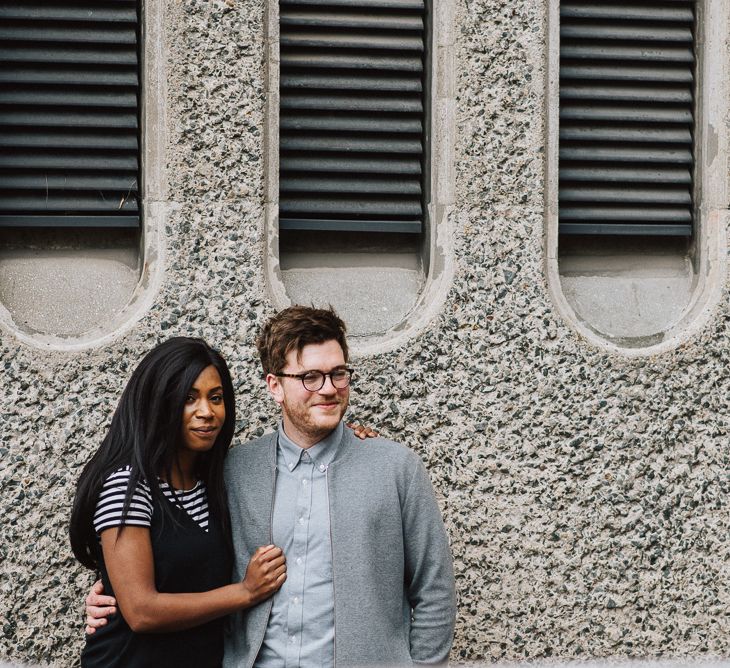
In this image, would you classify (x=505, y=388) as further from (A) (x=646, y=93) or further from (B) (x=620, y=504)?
(A) (x=646, y=93)

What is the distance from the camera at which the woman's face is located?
9.05 ft

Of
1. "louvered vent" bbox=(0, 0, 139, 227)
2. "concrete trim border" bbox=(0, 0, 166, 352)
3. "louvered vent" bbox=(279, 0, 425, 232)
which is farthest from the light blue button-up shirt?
"louvered vent" bbox=(0, 0, 139, 227)

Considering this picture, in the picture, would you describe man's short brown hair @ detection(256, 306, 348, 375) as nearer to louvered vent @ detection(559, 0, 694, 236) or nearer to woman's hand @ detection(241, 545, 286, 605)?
woman's hand @ detection(241, 545, 286, 605)

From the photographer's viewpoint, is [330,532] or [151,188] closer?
[330,532]

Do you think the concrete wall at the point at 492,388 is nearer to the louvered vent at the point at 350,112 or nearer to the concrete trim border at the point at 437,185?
the concrete trim border at the point at 437,185

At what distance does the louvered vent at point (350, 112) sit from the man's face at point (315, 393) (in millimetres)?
1337

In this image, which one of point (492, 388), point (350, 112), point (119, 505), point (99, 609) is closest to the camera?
point (119, 505)

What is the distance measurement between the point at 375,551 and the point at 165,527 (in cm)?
62

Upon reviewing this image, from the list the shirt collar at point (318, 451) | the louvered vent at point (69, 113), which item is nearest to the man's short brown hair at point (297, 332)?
the shirt collar at point (318, 451)

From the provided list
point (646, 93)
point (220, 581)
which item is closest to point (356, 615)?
point (220, 581)

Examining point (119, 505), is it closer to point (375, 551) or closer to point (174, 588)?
point (174, 588)

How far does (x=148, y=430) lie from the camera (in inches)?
107

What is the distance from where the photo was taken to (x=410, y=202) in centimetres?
411

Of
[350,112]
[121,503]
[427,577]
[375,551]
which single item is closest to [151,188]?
[350,112]
